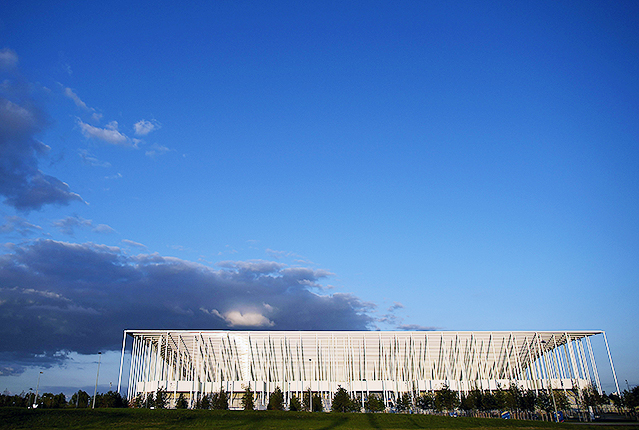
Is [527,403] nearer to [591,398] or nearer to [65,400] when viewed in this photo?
[591,398]

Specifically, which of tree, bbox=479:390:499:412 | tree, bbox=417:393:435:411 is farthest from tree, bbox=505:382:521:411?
tree, bbox=417:393:435:411

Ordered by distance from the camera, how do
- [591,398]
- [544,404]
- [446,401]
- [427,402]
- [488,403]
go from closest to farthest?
1. [488,403]
2. [446,401]
3. [544,404]
4. [427,402]
5. [591,398]

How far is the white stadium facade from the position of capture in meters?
72.4

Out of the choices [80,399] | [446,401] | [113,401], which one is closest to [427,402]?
[446,401]

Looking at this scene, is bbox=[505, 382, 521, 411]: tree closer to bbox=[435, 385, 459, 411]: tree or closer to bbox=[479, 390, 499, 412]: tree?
bbox=[479, 390, 499, 412]: tree

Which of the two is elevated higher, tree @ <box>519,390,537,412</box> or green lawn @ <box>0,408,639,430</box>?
green lawn @ <box>0,408,639,430</box>

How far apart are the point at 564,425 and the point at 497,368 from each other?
44736mm

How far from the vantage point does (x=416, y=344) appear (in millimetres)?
74250

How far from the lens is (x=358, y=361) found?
75.1 metres

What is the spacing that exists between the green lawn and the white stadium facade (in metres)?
33.2

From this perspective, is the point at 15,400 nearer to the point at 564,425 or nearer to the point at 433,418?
the point at 433,418

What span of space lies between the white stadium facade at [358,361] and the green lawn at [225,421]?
33.2m

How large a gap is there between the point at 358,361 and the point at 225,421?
42870 mm

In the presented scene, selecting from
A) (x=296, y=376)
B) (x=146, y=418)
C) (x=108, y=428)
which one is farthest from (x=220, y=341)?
(x=108, y=428)
